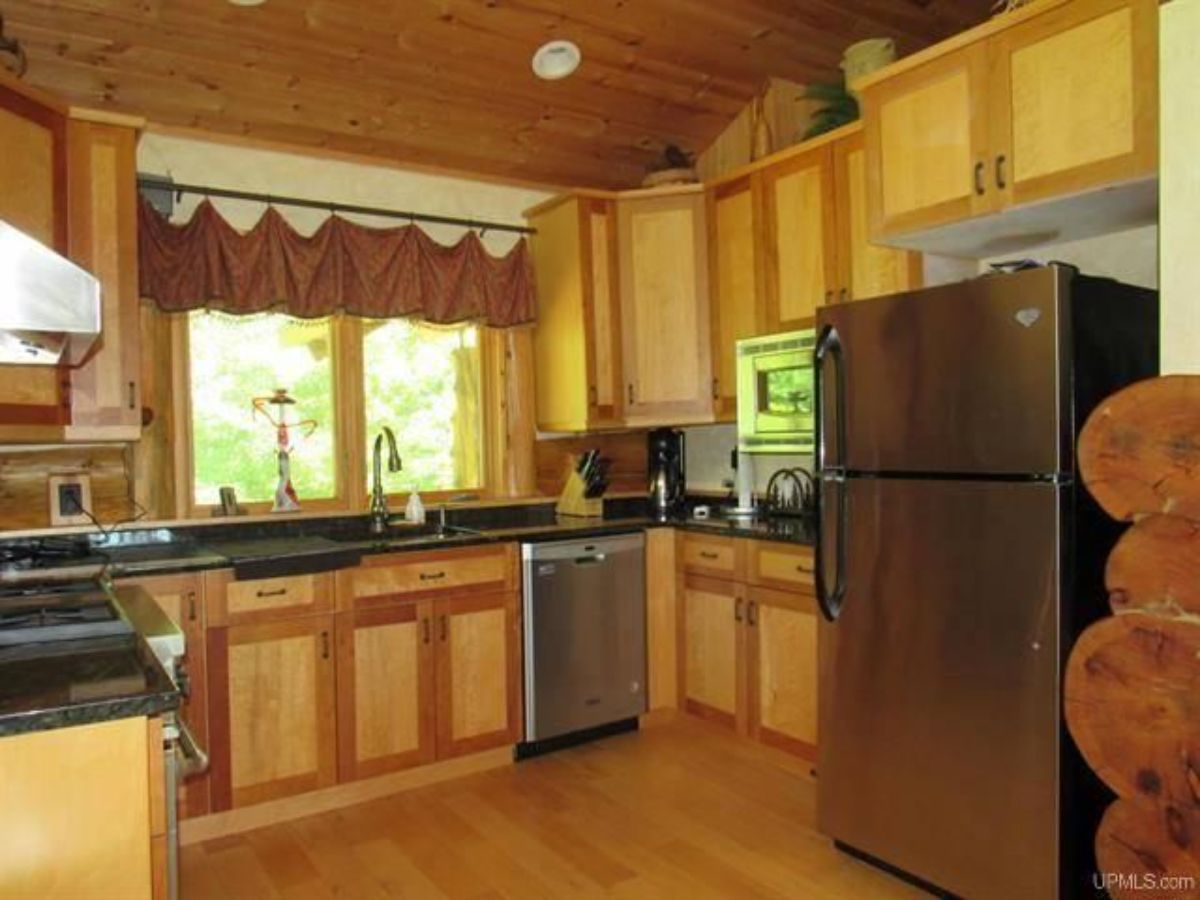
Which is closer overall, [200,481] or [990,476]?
[990,476]

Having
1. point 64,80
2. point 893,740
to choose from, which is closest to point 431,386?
point 64,80

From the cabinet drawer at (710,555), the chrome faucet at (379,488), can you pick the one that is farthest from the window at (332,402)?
the cabinet drawer at (710,555)

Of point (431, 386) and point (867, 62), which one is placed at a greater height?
point (867, 62)

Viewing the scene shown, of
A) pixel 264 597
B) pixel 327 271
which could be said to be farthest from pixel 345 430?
pixel 264 597

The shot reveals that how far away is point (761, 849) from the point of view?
261cm

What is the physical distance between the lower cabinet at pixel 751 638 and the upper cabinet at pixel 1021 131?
1.23m

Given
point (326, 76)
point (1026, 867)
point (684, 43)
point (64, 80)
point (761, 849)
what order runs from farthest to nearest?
point (684, 43)
point (326, 76)
point (64, 80)
point (761, 849)
point (1026, 867)

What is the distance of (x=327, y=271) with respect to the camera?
3.45 m

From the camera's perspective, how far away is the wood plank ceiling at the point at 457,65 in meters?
2.88

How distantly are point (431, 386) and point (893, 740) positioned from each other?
7.98 ft

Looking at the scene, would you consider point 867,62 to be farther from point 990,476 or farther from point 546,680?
point 546,680

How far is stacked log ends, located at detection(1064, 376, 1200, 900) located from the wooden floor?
2.52 feet

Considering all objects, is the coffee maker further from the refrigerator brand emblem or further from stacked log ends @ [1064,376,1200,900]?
stacked log ends @ [1064,376,1200,900]

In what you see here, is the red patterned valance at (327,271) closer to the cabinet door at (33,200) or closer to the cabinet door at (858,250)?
the cabinet door at (33,200)
